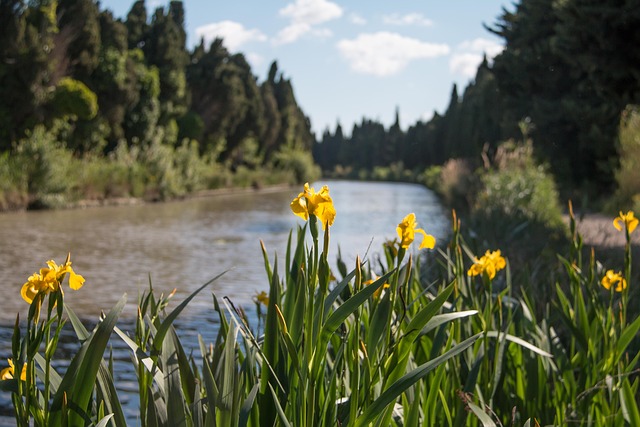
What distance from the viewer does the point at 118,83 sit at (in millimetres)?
23984

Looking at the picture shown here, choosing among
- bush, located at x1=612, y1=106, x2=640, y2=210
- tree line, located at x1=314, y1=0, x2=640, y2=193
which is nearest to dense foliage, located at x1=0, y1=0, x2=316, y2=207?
tree line, located at x1=314, y1=0, x2=640, y2=193

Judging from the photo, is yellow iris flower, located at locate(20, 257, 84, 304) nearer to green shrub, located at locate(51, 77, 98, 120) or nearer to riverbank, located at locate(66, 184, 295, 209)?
riverbank, located at locate(66, 184, 295, 209)

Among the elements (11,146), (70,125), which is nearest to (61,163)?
(11,146)

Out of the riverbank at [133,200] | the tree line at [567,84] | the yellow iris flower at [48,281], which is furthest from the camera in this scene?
the riverbank at [133,200]

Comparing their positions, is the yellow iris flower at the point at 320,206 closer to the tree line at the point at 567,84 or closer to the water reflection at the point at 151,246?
the water reflection at the point at 151,246

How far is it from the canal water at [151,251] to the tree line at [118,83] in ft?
12.6

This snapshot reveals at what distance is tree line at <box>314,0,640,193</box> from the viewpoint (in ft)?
25.1

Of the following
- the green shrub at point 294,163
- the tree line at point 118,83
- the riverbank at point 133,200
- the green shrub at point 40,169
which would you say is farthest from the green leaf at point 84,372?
the green shrub at point 294,163

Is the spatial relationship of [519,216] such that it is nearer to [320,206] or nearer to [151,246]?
[151,246]

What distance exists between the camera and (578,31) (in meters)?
7.89

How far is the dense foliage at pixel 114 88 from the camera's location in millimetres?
19859

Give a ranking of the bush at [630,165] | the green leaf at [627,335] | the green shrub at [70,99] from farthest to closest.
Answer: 1. the green shrub at [70,99]
2. the bush at [630,165]
3. the green leaf at [627,335]

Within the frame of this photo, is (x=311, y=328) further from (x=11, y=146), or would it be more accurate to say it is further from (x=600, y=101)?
(x=11, y=146)

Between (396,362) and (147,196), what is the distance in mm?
22618
